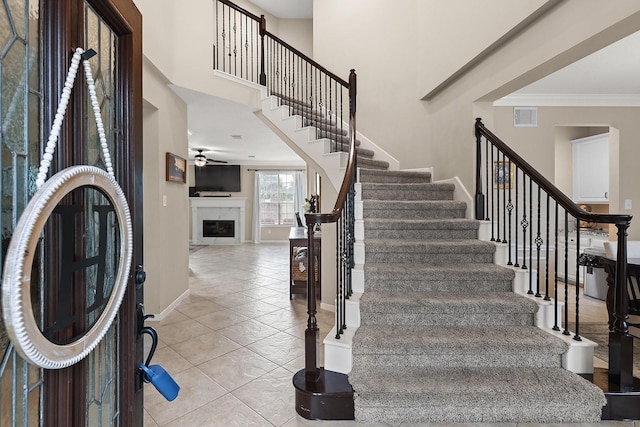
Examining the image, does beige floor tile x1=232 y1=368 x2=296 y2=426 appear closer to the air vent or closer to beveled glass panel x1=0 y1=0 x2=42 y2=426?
beveled glass panel x1=0 y1=0 x2=42 y2=426

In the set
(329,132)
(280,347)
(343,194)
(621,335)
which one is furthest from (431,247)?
(329,132)

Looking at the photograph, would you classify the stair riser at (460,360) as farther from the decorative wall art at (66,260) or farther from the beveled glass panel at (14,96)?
the beveled glass panel at (14,96)

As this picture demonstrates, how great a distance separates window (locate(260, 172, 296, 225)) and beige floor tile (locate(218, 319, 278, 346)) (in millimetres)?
7100

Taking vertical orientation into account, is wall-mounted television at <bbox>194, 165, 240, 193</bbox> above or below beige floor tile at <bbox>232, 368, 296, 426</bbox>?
above

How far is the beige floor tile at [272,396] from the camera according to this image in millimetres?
1906

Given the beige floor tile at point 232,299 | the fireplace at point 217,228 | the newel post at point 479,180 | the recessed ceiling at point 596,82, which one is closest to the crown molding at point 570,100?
the recessed ceiling at point 596,82

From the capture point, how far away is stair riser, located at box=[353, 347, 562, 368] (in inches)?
81.2

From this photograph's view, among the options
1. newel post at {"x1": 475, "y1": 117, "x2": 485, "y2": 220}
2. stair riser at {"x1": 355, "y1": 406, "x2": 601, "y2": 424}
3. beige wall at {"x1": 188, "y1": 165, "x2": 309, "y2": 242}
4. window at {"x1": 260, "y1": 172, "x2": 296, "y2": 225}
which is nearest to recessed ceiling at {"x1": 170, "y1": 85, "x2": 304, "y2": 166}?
beige wall at {"x1": 188, "y1": 165, "x2": 309, "y2": 242}

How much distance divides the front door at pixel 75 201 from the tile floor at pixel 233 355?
3.68 feet

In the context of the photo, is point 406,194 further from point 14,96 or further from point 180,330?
point 14,96

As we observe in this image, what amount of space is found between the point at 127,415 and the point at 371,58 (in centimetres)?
514

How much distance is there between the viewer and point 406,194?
3.62m

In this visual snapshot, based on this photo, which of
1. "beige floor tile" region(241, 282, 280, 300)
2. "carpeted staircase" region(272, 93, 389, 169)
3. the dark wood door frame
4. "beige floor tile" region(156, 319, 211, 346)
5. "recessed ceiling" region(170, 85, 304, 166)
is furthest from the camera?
"beige floor tile" region(241, 282, 280, 300)

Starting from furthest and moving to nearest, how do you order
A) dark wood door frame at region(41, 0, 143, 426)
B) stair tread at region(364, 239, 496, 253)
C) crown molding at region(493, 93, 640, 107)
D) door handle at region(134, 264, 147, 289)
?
crown molding at region(493, 93, 640, 107) → stair tread at region(364, 239, 496, 253) → door handle at region(134, 264, 147, 289) → dark wood door frame at region(41, 0, 143, 426)
